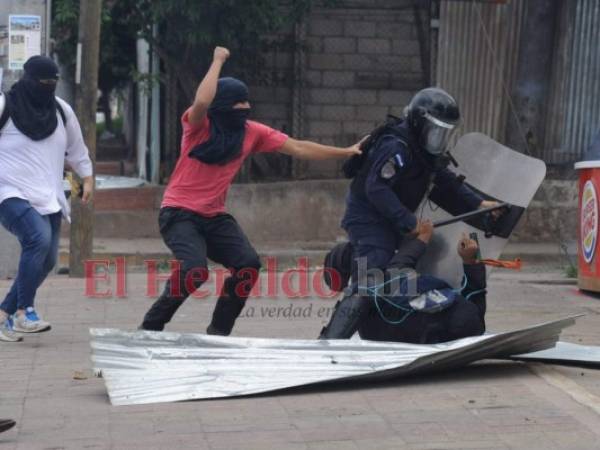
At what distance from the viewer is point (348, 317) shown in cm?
625

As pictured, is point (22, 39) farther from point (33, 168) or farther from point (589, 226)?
point (589, 226)

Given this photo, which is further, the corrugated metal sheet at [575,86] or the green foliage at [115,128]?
the green foliage at [115,128]

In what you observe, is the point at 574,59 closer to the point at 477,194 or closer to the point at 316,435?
the point at 477,194

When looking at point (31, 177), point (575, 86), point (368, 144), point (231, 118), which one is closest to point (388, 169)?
point (368, 144)

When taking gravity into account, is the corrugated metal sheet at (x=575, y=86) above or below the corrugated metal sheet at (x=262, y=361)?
above

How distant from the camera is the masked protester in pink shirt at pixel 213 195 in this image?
6.56 metres

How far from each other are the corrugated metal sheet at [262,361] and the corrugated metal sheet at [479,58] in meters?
7.68

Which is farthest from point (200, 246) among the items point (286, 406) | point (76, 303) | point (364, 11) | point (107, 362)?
point (364, 11)

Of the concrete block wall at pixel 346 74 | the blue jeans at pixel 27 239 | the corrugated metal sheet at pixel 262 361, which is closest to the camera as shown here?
the corrugated metal sheet at pixel 262 361

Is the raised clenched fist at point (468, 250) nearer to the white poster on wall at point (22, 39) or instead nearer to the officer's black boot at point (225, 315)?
the officer's black boot at point (225, 315)

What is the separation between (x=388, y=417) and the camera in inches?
211

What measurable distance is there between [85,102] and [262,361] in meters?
4.98

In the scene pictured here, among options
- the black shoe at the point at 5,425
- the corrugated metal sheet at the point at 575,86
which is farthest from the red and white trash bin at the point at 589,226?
the black shoe at the point at 5,425

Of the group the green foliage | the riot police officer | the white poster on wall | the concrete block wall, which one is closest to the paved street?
the riot police officer
